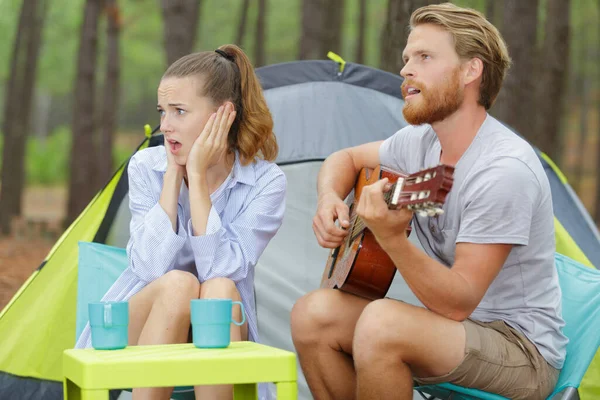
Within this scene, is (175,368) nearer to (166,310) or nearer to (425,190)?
(166,310)

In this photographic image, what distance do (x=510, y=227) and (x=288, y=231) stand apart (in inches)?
63.2

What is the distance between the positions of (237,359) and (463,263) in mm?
692

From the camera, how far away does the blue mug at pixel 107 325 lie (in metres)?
2.06

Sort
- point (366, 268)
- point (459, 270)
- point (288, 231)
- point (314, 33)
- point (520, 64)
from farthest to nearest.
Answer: point (314, 33) < point (520, 64) < point (288, 231) < point (366, 268) < point (459, 270)

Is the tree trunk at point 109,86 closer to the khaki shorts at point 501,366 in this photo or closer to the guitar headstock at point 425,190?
the khaki shorts at point 501,366

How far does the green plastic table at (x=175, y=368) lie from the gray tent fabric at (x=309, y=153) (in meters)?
1.59

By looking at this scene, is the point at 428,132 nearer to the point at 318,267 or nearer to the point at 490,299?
the point at 490,299

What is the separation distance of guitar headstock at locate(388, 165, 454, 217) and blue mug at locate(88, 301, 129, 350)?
28.3 inches

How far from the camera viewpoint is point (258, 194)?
284cm

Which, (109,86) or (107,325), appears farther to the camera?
(109,86)

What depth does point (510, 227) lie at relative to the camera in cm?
231

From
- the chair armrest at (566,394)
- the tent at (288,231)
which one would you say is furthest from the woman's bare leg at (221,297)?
the tent at (288,231)

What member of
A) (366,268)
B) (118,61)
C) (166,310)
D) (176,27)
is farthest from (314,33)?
(166,310)

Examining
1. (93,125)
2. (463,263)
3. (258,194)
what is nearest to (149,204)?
(258,194)
